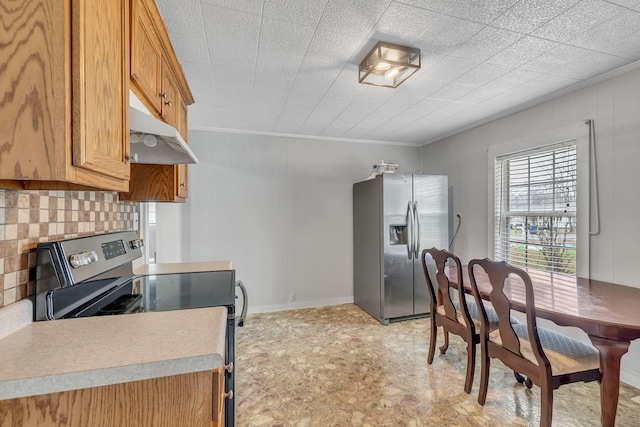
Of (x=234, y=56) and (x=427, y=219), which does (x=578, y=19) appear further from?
(x=427, y=219)

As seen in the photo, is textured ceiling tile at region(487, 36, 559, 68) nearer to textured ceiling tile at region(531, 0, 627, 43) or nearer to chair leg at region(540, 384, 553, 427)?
textured ceiling tile at region(531, 0, 627, 43)

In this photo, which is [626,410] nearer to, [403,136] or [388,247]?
[388,247]

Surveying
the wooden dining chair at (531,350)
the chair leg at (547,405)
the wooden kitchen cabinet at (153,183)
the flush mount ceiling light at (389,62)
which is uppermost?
the flush mount ceiling light at (389,62)

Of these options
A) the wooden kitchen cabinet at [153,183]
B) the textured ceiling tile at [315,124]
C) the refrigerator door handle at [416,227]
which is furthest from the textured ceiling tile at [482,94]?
the wooden kitchen cabinet at [153,183]

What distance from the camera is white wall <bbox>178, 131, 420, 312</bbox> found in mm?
3598

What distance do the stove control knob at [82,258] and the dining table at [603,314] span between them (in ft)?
7.08

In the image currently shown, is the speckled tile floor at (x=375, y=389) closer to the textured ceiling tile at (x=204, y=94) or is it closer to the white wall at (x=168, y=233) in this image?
the white wall at (x=168, y=233)

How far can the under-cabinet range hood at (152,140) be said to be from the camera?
1.14 meters

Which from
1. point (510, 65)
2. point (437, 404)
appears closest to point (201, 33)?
point (510, 65)

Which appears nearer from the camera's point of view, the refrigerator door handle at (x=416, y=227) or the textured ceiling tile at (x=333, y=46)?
the textured ceiling tile at (x=333, y=46)

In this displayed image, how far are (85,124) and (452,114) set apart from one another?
3202 mm

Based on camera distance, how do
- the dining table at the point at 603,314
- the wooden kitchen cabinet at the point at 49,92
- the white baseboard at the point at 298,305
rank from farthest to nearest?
the white baseboard at the point at 298,305
the dining table at the point at 603,314
the wooden kitchen cabinet at the point at 49,92

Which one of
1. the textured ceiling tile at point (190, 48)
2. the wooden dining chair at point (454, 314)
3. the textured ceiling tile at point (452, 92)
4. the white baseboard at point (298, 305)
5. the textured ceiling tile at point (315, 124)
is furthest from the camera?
the white baseboard at point (298, 305)

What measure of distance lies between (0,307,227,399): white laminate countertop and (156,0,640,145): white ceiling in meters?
1.50
